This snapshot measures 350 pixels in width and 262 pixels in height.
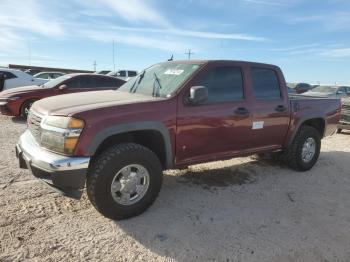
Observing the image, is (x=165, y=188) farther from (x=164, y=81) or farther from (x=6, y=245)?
(x=6, y=245)

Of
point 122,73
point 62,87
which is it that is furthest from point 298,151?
point 122,73

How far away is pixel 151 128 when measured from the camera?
4148mm

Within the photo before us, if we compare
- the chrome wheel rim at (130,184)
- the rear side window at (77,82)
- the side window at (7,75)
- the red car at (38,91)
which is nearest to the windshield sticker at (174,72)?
the chrome wheel rim at (130,184)

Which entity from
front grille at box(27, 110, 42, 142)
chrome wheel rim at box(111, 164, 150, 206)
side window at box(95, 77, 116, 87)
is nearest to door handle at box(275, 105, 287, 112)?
chrome wheel rim at box(111, 164, 150, 206)

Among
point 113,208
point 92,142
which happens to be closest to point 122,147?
point 92,142

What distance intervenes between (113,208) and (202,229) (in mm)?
980

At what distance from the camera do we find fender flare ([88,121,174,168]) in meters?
3.74

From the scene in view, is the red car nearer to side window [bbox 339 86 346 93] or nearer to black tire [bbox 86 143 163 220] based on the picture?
black tire [bbox 86 143 163 220]

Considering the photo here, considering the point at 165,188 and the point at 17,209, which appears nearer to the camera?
the point at 17,209

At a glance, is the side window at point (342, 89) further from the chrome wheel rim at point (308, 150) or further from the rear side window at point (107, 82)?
the chrome wheel rim at point (308, 150)

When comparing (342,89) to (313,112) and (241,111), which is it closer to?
(313,112)

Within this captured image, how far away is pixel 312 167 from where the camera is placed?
671 centimetres

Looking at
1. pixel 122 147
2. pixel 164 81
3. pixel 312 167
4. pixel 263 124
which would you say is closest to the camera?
pixel 122 147

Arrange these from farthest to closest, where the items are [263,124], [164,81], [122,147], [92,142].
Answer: [263,124] < [164,81] < [122,147] < [92,142]
